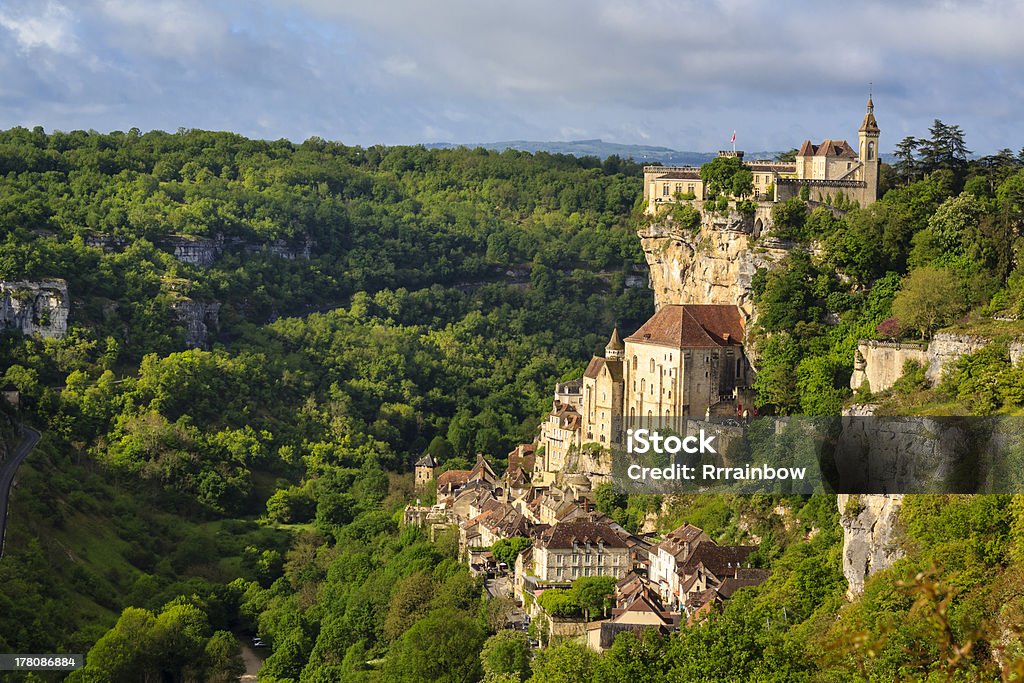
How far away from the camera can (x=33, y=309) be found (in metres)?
89.9

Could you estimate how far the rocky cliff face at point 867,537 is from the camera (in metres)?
40.6

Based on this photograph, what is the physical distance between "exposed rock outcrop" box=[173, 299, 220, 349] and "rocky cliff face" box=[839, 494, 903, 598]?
65.3 meters

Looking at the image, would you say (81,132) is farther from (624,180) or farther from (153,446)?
(153,446)

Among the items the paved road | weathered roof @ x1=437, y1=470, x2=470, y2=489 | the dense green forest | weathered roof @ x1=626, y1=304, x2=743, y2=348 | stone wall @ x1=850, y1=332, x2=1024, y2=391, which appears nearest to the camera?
the dense green forest

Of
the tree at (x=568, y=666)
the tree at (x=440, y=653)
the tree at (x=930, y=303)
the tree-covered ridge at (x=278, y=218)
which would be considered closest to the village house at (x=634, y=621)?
the tree at (x=568, y=666)

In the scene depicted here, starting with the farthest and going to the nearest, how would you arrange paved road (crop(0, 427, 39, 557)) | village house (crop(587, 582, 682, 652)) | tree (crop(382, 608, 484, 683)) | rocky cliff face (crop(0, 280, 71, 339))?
rocky cliff face (crop(0, 280, 71, 339)) → paved road (crop(0, 427, 39, 557)) → tree (crop(382, 608, 484, 683)) → village house (crop(587, 582, 682, 652))

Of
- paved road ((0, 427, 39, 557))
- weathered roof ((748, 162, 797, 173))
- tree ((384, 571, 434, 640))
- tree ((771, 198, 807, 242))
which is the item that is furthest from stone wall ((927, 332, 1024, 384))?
paved road ((0, 427, 39, 557))

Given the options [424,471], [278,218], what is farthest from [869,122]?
[278,218]

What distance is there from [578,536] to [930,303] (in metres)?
14.7

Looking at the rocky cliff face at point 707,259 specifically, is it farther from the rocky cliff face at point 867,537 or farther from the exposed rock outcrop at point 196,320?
the exposed rock outcrop at point 196,320

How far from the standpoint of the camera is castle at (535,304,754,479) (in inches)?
2281

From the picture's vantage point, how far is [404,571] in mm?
60500

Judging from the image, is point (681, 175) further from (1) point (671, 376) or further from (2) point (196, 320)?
(2) point (196, 320)

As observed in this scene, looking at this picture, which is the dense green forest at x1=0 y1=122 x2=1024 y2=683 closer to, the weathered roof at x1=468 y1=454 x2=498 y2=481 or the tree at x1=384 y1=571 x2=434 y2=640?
the tree at x1=384 y1=571 x2=434 y2=640
